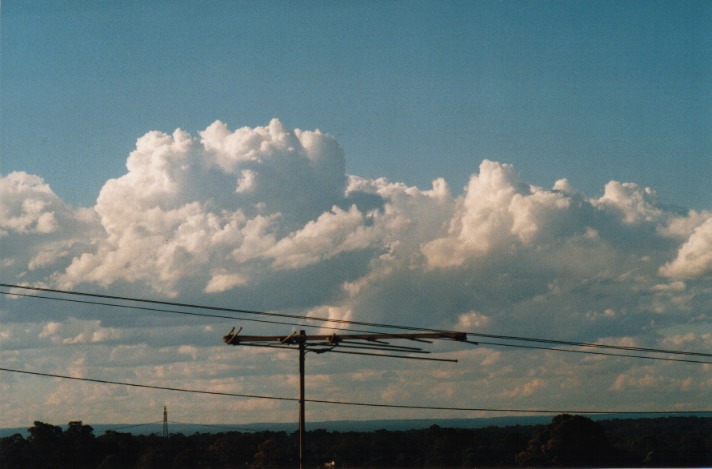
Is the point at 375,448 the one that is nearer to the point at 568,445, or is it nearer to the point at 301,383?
the point at 568,445

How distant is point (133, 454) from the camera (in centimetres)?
7969

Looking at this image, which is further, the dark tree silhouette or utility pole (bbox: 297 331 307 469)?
the dark tree silhouette

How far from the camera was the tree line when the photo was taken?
71.6 metres

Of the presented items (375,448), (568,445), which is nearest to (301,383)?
(375,448)

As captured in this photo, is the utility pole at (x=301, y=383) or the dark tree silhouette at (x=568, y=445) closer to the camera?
the utility pole at (x=301, y=383)

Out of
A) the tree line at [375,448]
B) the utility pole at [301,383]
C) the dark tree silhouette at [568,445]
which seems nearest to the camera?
the utility pole at [301,383]

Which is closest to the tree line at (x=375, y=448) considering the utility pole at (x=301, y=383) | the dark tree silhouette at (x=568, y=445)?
the dark tree silhouette at (x=568, y=445)

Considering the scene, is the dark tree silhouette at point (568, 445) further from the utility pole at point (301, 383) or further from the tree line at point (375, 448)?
the utility pole at point (301, 383)

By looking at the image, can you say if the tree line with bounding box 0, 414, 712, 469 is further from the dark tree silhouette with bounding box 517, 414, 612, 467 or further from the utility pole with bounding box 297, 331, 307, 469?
the utility pole with bounding box 297, 331, 307, 469

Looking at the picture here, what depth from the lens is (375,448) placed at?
7331cm

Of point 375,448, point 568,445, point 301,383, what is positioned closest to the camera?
point 301,383

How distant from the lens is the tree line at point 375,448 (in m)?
71.6

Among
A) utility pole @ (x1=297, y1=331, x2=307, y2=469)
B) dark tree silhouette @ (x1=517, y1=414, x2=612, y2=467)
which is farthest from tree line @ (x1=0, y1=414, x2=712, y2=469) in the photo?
utility pole @ (x1=297, y1=331, x2=307, y2=469)

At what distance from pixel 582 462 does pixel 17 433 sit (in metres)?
49.8
